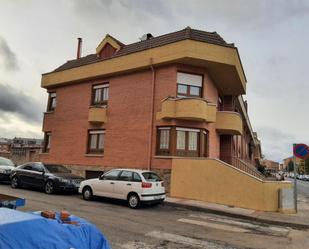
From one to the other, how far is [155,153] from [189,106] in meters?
3.36

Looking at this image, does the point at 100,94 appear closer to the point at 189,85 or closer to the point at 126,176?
the point at 189,85

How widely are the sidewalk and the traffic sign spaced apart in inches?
98.2

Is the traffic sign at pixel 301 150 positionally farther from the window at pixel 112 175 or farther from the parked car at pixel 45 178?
the parked car at pixel 45 178

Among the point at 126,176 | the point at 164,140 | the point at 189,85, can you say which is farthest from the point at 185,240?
the point at 189,85

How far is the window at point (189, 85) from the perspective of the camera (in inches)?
707

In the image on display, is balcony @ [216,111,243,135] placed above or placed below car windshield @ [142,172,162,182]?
above

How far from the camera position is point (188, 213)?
495 inches

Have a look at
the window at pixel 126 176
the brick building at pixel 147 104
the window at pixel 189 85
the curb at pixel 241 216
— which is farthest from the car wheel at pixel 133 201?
the window at pixel 189 85

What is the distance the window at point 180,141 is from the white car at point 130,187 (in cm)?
398

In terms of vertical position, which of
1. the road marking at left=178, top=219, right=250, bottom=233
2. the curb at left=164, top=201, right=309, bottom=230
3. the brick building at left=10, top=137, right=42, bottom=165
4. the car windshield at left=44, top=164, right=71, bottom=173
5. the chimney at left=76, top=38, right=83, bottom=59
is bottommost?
the road marking at left=178, top=219, right=250, bottom=233

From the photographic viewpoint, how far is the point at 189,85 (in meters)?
18.1

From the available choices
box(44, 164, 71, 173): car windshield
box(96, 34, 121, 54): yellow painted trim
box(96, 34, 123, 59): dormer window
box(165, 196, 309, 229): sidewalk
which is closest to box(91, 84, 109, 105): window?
box(96, 34, 123, 59): dormer window

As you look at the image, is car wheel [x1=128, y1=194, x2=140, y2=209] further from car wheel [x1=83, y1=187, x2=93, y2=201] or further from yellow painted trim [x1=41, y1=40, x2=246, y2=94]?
yellow painted trim [x1=41, y1=40, x2=246, y2=94]

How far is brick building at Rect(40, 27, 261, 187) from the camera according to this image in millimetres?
17312
